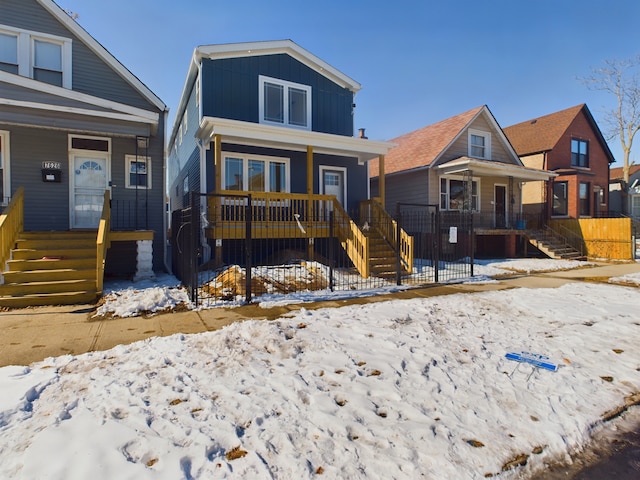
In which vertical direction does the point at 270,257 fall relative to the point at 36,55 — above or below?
below

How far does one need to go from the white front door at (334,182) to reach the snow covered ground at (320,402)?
9.58 metres

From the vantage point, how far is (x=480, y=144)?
63.6ft

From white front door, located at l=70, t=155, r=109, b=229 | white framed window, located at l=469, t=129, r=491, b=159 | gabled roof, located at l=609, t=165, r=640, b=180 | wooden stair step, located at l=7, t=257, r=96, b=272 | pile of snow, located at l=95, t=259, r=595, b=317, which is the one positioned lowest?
pile of snow, located at l=95, t=259, r=595, b=317

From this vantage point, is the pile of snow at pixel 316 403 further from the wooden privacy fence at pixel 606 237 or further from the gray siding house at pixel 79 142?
the wooden privacy fence at pixel 606 237

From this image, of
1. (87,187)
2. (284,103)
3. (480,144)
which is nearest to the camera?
(87,187)

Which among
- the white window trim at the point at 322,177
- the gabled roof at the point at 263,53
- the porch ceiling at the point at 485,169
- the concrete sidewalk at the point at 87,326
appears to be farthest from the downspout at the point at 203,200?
the porch ceiling at the point at 485,169

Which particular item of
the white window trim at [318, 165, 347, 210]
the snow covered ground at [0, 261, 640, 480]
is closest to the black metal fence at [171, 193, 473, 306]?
the white window trim at [318, 165, 347, 210]

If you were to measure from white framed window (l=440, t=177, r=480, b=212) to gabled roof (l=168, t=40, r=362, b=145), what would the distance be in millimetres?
6706

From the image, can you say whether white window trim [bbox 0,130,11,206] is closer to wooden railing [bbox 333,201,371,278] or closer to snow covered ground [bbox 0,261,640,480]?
snow covered ground [bbox 0,261,640,480]

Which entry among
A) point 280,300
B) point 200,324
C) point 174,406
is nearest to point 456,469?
point 174,406

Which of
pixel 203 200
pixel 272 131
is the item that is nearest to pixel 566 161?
pixel 272 131

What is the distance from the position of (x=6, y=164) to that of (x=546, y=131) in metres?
26.8

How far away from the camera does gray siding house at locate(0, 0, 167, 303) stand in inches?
370

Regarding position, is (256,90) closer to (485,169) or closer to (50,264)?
(50,264)
